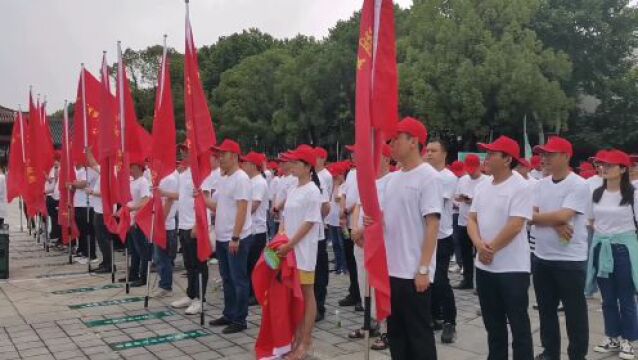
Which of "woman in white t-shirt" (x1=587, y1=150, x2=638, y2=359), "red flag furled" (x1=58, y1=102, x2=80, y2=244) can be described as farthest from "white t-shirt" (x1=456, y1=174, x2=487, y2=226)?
"red flag furled" (x1=58, y1=102, x2=80, y2=244)

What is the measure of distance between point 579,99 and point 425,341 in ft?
101

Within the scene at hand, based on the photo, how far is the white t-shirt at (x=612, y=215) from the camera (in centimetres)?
584

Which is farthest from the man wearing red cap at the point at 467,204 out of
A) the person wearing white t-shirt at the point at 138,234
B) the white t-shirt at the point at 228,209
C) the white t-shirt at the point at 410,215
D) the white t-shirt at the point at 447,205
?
the person wearing white t-shirt at the point at 138,234

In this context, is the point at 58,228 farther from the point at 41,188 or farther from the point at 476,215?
the point at 476,215

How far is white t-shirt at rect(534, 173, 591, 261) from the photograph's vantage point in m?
4.97

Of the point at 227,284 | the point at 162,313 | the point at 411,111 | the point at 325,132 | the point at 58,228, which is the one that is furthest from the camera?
the point at 325,132

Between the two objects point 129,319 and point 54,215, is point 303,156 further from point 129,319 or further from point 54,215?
point 54,215

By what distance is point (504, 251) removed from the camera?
4551mm

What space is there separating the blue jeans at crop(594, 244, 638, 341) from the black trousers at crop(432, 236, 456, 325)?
153 centimetres

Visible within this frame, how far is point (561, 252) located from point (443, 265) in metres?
1.59

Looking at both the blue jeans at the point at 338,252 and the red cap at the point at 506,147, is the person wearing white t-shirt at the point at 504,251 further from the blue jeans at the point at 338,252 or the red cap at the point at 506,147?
the blue jeans at the point at 338,252

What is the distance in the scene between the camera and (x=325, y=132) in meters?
36.7

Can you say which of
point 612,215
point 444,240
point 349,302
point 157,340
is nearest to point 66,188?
point 157,340

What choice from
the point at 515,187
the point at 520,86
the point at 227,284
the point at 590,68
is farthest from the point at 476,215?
the point at 590,68
